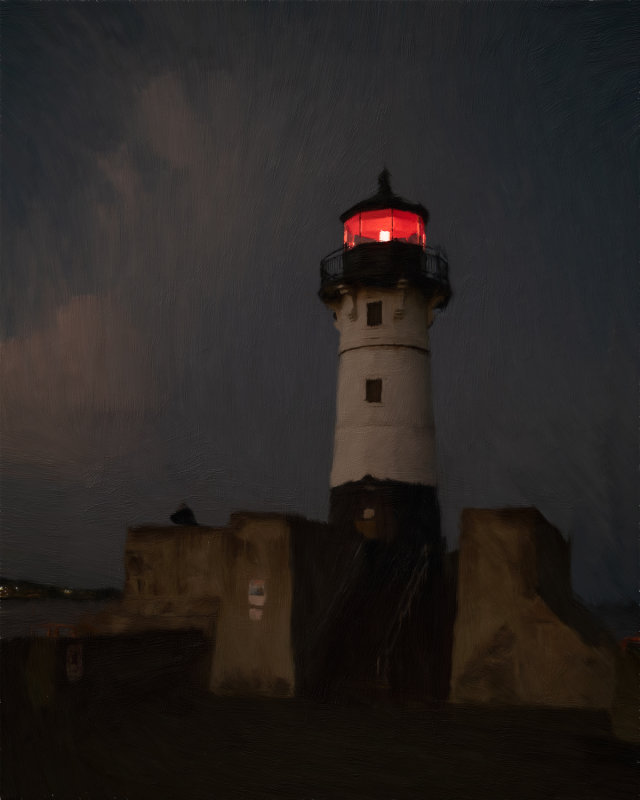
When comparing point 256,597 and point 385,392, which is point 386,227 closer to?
point 385,392

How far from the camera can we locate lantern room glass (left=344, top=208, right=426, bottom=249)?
16.2m

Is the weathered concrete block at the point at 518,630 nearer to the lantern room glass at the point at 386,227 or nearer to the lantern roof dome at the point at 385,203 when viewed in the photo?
the lantern room glass at the point at 386,227

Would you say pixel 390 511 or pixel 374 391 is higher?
pixel 374 391

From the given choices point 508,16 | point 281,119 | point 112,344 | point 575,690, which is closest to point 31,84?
point 281,119

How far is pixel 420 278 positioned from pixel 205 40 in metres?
6.91

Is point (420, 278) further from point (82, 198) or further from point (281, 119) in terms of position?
point (82, 198)

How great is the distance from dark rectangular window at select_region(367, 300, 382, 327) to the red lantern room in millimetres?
447

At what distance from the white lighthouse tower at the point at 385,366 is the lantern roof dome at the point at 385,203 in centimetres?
2

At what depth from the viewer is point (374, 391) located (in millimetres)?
15539

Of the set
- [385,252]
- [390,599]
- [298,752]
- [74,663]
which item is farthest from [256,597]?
[385,252]

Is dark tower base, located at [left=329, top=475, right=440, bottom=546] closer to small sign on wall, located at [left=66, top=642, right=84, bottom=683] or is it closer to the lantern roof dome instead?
the lantern roof dome

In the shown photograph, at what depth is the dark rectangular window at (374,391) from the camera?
50.9 feet

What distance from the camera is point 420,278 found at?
15688 mm

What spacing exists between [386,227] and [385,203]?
0.50 metres
